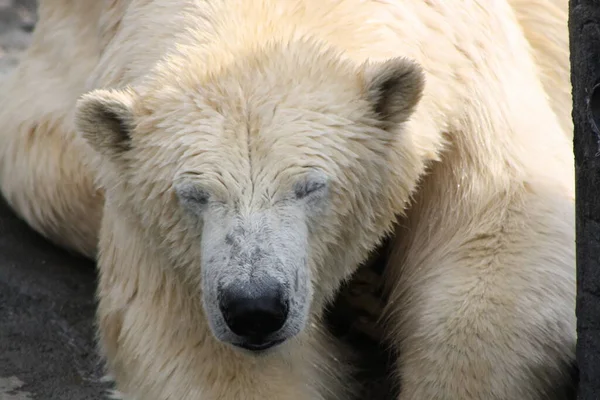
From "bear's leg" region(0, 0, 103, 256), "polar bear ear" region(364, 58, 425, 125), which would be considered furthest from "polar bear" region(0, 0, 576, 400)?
"bear's leg" region(0, 0, 103, 256)

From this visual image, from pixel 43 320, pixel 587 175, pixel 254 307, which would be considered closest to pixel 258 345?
pixel 254 307

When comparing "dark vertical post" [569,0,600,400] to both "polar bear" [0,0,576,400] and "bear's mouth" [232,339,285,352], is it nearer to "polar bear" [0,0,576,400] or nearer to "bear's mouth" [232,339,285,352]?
"polar bear" [0,0,576,400]

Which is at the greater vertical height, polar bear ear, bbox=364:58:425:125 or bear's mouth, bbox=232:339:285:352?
polar bear ear, bbox=364:58:425:125

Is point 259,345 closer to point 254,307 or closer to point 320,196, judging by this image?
point 254,307

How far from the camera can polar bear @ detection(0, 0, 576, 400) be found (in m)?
2.43

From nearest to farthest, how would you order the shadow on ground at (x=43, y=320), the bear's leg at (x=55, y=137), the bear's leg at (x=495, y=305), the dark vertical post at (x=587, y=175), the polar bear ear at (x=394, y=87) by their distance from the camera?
the dark vertical post at (x=587, y=175)
the polar bear ear at (x=394, y=87)
the bear's leg at (x=495, y=305)
the shadow on ground at (x=43, y=320)
the bear's leg at (x=55, y=137)

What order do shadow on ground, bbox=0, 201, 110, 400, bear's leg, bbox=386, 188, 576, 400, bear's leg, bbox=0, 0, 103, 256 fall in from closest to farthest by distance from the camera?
bear's leg, bbox=386, 188, 576, 400, shadow on ground, bbox=0, 201, 110, 400, bear's leg, bbox=0, 0, 103, 256

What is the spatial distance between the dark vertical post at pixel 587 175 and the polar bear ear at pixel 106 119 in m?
1.02

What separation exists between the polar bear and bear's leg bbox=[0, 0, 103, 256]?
642 millimetres

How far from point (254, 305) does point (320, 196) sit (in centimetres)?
35

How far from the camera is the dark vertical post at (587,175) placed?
225 centimetres

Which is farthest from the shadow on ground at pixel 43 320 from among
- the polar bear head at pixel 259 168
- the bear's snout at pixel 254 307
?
the bear's snout at pixel 254 307

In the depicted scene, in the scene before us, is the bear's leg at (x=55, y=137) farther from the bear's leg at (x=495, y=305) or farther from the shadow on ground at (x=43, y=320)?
the bear's leg at (x=495, y=305)

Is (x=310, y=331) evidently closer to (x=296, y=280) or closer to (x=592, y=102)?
(x=296, y=280)
